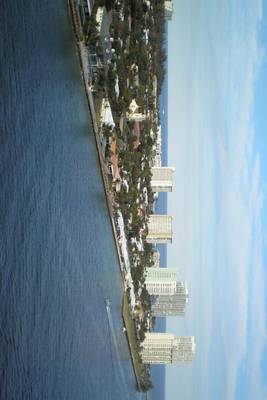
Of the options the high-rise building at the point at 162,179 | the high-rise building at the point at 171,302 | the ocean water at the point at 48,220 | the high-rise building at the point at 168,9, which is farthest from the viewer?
the high-rise building at the point at 171,302

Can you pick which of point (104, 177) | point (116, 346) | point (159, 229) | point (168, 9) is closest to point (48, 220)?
point (104, 177)

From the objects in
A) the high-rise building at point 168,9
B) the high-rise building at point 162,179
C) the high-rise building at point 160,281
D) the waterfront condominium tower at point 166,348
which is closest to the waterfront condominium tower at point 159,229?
the high-rise building at point 162,179

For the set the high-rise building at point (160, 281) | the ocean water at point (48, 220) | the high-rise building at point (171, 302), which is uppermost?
the ocean water at point (48, 220)

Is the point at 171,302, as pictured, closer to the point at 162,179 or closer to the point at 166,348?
the point at 166,348

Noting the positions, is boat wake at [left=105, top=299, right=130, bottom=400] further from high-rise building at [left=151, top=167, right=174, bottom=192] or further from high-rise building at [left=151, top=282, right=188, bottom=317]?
high-rise building at [left=151, top=282, right=188, bottom=317]

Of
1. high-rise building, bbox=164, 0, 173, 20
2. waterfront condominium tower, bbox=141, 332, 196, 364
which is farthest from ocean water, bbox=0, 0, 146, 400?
high-rise building, bbox=164, 0, 173, 20

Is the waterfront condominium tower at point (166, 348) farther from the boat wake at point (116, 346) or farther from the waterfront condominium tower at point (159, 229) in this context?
the boat wake at point (116, 346)
